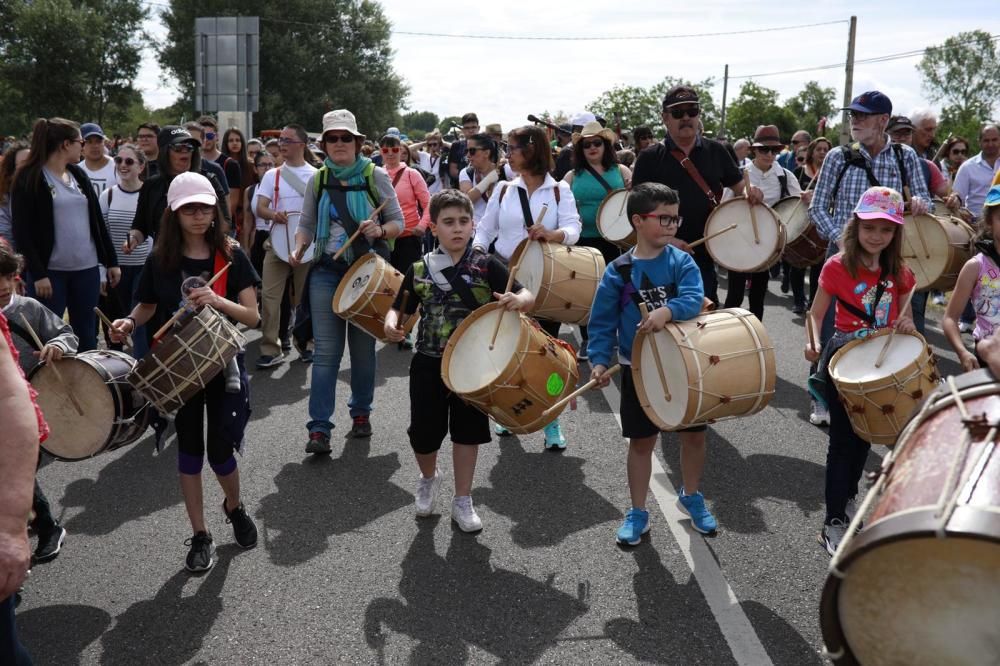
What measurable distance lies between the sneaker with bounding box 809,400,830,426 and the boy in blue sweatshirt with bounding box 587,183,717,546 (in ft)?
7.02

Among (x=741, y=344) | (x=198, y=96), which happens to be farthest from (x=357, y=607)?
(x=198, y=96)

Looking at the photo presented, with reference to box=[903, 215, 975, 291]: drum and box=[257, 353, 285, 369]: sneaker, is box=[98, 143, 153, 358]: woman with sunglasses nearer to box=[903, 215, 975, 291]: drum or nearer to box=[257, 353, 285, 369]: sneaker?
box=[257, 353, 285, 369]: sneaker

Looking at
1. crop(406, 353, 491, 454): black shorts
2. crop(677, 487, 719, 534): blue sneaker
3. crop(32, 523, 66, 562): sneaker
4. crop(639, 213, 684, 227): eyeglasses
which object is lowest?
crop(32, 523, 66, 562): sneaker

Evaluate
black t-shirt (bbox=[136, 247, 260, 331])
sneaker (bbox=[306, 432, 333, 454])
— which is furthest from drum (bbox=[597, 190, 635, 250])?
black t-shirt (bbox=[136, 247, 260, 331])

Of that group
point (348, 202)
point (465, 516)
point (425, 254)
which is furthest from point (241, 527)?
point (425, 254)

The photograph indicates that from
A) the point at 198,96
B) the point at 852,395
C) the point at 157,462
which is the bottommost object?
the point at 157,462

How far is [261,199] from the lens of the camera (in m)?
A: 8.12

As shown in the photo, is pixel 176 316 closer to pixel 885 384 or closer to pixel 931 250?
pixel 885 384

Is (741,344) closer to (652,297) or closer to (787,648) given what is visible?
(652,297)

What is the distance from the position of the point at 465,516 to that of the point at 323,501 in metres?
0.91

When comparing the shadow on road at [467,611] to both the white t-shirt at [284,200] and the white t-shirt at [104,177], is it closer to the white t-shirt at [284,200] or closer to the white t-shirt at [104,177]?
the white t-shirt at [284,200]

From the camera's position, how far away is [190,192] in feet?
14.1

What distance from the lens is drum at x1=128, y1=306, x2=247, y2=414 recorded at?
399cm

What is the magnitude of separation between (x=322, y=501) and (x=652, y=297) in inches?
85.3
